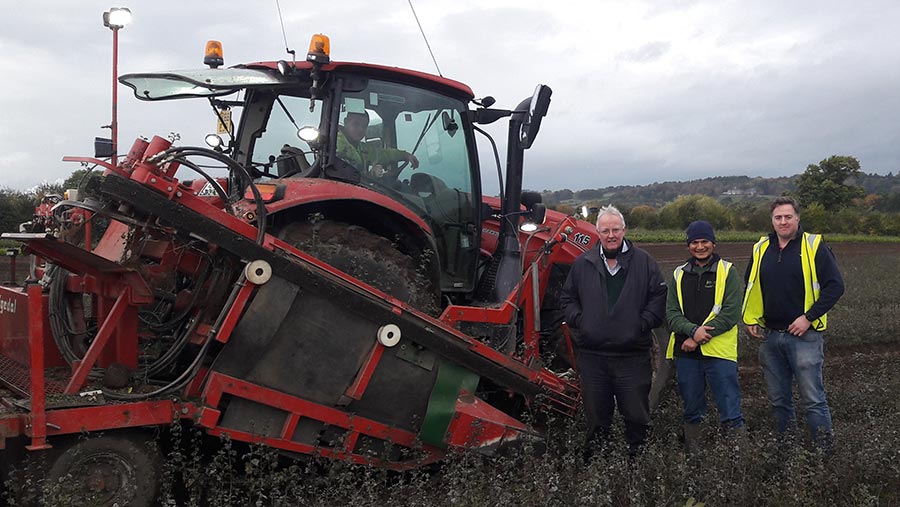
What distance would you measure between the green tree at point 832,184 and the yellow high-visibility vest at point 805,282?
44.6m

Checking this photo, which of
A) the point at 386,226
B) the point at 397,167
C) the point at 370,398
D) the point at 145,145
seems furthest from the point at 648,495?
the point at 145,145

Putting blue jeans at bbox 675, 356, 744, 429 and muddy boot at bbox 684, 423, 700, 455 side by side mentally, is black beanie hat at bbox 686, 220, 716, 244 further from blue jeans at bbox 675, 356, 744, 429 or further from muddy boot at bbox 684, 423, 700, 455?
muddy boot at bbox 684, 423, 700, 455

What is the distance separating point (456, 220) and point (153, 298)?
7.21 ft

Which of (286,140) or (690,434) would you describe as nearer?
(690,434)

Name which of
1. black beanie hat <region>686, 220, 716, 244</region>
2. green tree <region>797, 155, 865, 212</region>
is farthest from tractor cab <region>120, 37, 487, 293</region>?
green tree <region>797, 155, 865, 212</region>

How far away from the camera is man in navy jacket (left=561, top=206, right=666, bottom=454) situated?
4.53 meters

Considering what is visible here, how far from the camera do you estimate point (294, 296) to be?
12.9 ft

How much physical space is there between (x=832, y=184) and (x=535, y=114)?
46.1 m

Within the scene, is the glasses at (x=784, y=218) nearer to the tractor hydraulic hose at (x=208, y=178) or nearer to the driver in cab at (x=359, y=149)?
the driver in cab at (x=359, y=149)

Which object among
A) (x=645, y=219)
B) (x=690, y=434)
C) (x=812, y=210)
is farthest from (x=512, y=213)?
(x=812, y=210)

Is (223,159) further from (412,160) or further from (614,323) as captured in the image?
(614,323)

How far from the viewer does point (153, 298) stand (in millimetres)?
3982

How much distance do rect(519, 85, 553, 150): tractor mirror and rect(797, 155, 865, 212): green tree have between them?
4493cm

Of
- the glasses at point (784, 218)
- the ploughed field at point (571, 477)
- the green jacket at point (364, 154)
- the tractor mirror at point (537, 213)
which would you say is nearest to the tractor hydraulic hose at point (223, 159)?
the green jacket at point (364, 154)
